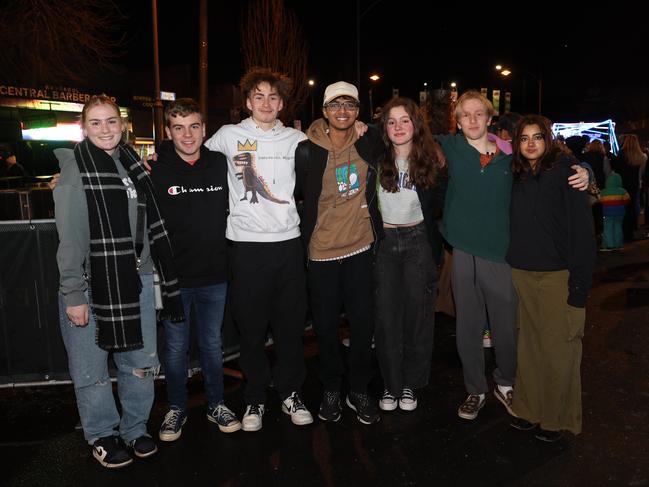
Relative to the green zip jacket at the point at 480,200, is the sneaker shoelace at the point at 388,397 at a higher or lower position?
lower

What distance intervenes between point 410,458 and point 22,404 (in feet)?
10.3

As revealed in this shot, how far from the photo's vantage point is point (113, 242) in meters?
3.34

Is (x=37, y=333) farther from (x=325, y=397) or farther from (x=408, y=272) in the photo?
(x=408, y=272)

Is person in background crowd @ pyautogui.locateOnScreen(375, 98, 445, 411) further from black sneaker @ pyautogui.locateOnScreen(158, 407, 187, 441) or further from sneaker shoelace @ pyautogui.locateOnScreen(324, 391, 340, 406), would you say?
black sneaker @ pyautogui.locateOnScreen(158, 407, 187, 441)

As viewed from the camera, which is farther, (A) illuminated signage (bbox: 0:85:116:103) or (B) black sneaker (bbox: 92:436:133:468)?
(A) illuminated signage (bbox: 0:85:116:103)

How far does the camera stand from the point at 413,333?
4.30 m

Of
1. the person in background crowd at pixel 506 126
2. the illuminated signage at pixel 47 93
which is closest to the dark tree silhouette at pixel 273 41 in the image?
the illuminated signage at pixel 47 93

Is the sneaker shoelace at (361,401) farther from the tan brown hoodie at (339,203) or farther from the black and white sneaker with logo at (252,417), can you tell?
the tan brown hoodie at (339,203)

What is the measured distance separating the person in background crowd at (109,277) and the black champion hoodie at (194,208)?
16 centimetres

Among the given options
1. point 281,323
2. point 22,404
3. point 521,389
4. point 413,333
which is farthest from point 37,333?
point 521,389

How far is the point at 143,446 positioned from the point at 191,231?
4.76 ft

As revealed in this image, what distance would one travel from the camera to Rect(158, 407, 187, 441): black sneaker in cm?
384

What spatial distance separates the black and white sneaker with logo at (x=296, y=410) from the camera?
159 inches

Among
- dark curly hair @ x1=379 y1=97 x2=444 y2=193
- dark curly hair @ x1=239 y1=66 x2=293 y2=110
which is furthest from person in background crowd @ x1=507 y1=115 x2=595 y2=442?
dark curly hair @ x1=239 y1=66 x2=293 y2=110
